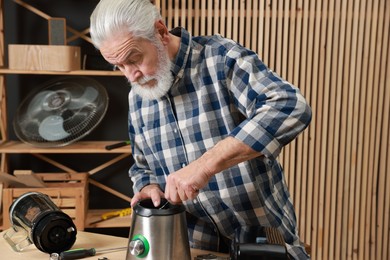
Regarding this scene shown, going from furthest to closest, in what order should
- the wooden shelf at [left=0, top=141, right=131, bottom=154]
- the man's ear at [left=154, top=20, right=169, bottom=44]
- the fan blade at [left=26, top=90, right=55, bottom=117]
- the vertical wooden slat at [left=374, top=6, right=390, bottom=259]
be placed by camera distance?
the vertical wooden slat at [left=374, top=6, right=390, bottom=259], the fan blade at [left=26, top=90, right=55, bottom=117], the wooden shelf at [left=0, top=141, right=131, bottom=154], the man's ear at [left=154, top=20, right=169, bottom=44]

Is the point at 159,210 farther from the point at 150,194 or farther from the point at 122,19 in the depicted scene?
the point at 122,19

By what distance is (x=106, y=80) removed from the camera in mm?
3520

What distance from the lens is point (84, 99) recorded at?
323cm

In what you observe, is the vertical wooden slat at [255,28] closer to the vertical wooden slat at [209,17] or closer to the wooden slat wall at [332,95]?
the wooden slat wall at [332,95]

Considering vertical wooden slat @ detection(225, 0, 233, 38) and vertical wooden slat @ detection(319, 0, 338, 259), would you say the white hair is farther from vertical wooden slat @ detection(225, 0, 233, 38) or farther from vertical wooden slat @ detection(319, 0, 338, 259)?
vertical wooden slat @ detection(319, 0, 338, 259)

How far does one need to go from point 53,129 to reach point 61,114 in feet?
0.34

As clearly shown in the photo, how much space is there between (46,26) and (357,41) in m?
2.04

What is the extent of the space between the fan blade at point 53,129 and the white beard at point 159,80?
146cm

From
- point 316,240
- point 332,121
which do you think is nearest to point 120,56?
point 332,121

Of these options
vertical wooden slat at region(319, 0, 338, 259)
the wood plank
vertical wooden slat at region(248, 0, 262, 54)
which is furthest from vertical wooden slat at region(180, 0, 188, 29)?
the wood plank

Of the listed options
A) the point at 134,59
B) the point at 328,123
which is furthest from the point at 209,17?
the point at 134,59

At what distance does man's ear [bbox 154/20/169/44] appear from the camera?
1.73 metres

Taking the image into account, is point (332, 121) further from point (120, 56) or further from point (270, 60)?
point (120, 56)

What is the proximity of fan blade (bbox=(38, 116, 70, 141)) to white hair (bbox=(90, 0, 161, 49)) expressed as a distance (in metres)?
1.59
